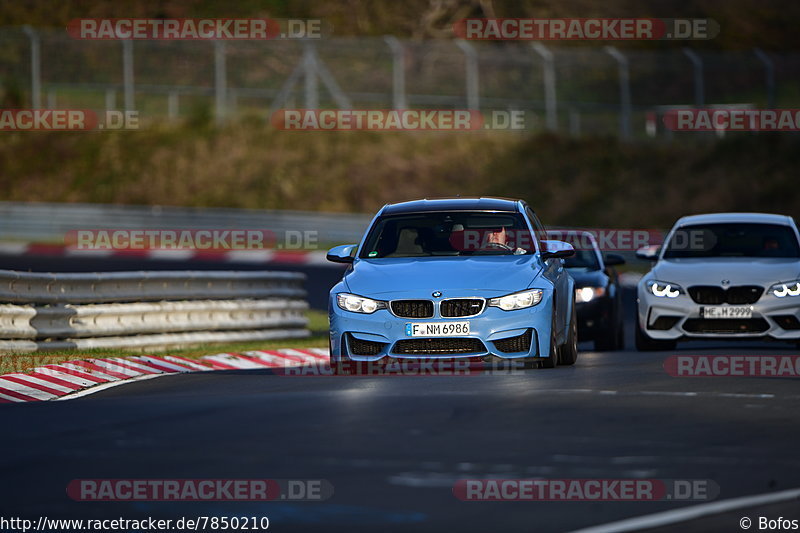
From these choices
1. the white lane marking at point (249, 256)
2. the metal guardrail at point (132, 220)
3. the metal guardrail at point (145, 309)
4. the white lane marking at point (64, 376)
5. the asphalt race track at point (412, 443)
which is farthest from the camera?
the metal guardrail at point (132, 220)

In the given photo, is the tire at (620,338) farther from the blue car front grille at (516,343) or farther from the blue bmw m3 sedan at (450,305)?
the blue car front grille at (516,343)

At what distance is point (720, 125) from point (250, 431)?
114 feet

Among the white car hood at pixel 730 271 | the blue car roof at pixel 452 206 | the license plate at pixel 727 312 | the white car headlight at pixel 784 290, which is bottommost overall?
the license plate at pixel 727 312

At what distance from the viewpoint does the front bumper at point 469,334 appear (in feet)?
44.9

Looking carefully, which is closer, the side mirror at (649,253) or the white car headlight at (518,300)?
the white car headlight at (518,300)

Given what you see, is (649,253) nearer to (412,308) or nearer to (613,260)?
(613,260)

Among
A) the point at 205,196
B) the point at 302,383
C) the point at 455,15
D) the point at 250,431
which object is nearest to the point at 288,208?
the point at 205,196

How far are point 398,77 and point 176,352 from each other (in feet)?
81.3

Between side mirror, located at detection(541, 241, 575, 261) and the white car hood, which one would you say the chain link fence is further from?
side mirror, located at detection(541, 241, 575, 261)

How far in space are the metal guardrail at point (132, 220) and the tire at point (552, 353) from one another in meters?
26.1

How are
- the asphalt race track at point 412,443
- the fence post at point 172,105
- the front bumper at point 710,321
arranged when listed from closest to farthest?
the asphalt race track at point 412,443 → the front bumper at point 710,321 → the fence post at point 172,105

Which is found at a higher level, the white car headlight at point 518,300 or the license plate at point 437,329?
the white car headlight at point 518,300

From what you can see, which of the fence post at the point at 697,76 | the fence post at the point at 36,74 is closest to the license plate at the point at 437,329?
the fence post at the point at 697,76

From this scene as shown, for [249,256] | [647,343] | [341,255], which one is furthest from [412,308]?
[249,256]
